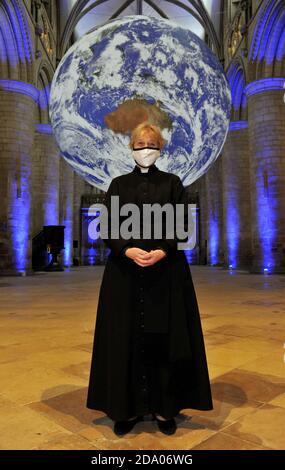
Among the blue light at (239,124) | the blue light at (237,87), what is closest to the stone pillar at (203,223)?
the blue light at (239,124)

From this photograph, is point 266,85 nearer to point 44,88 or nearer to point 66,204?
point 44,88

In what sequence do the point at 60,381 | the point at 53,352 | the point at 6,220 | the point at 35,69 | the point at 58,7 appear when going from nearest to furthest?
the point at 60,381, the point at 53,352, the point at 6,220, the point at 35,69, the point at 58,7

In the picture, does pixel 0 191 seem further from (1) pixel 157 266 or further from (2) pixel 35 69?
(1) pixel 157 266

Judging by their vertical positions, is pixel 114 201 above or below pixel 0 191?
below

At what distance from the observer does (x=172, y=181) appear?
2.24m

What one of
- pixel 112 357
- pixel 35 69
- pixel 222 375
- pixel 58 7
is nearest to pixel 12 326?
pixel 222 375

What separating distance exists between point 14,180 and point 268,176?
29.6ft

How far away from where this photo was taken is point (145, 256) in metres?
1.99

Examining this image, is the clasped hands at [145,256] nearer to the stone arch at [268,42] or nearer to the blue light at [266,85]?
the blue light at [266,85]

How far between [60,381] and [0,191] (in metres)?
12.6

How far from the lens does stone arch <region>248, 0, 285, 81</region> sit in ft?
48.3

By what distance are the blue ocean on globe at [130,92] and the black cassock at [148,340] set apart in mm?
7245

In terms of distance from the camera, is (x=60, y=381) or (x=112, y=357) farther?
(x=60, y=381)

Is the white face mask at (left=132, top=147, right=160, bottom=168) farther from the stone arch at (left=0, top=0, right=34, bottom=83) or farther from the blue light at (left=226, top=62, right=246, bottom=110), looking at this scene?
the blue light at (left=226, top=62, right=246, bottom=110)
